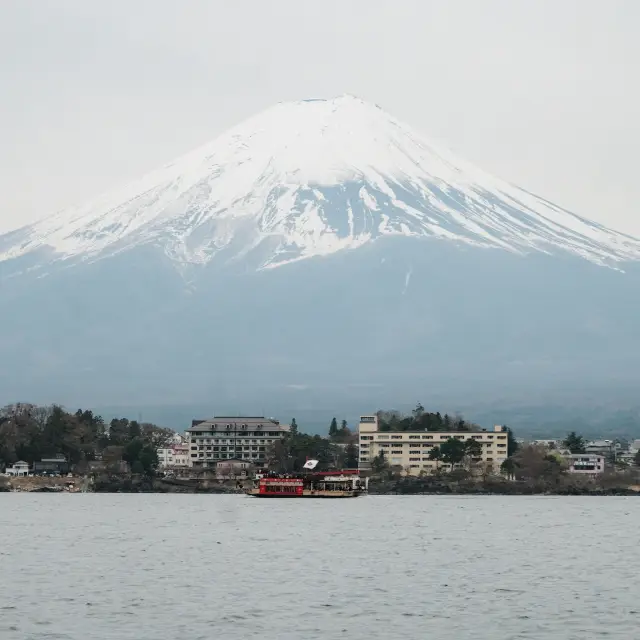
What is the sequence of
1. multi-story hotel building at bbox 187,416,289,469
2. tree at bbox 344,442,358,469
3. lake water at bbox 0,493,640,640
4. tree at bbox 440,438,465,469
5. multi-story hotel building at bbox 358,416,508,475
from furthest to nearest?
multi-story hotel building at bbox 187,416,289,469 < tree at bbox 344,442,358,469 < multi-story hotel building at bbox 358,416,508,475 < tree at bbox 440,438,465,469 < lake water at bbox 0,493,640,640

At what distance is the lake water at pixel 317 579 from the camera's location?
39625 mm

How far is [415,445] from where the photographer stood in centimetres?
17575

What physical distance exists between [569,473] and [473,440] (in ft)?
40.4

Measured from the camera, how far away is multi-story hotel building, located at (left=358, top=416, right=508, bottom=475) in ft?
568

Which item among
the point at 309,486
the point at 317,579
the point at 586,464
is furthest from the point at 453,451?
the point at 317,579

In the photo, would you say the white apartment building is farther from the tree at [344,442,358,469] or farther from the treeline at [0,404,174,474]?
the treeline at [0,404,174,474]

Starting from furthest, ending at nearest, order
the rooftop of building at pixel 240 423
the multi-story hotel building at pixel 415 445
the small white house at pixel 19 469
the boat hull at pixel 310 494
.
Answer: the rooftop of building at pixel 240 423 < the multi-story hotel building at pixel 415 445 < the small white house at pixel 19 469 < the boat hull at pixel 310 494

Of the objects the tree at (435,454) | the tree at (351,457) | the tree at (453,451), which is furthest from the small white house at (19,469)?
the tree at (453,451)

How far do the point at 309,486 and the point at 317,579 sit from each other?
91130 millimetres

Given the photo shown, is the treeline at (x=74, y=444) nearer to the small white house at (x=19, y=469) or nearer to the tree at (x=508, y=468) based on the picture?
the small white house at (x=19, y=469)

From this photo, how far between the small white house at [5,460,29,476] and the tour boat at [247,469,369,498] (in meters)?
34.8

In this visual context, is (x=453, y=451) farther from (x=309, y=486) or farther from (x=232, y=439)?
(x=232, y=439)

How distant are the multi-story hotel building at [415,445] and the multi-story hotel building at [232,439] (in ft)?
55.7

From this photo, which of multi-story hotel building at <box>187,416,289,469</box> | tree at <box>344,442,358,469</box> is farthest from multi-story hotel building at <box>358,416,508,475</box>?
multi-story hotel building at <box>187,416,289,469</box>
